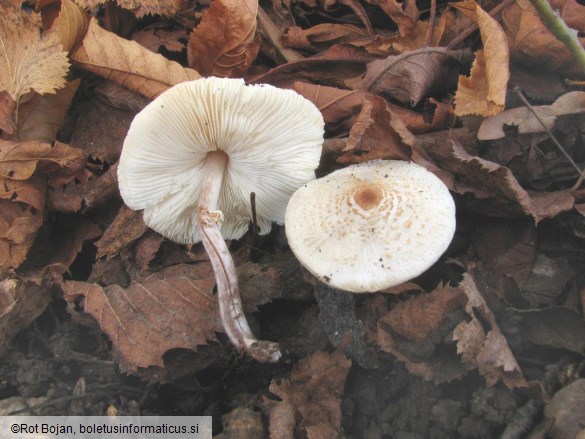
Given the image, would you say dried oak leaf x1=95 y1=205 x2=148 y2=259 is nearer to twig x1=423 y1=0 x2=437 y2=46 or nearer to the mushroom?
the mushroom

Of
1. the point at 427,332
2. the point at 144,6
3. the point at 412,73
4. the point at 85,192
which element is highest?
the point at 144,6

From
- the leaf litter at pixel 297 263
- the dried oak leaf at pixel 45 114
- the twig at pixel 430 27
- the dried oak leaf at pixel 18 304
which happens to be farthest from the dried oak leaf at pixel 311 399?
the dried oak leaf at pixel 45 114

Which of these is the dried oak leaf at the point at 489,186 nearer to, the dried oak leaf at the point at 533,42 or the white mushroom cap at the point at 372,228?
the white mushroom cap at the point at 372,228

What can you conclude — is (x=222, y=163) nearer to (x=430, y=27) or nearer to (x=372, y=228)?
(x=372, y=228)

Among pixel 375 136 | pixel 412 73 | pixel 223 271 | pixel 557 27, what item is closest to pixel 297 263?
pixel 223 271

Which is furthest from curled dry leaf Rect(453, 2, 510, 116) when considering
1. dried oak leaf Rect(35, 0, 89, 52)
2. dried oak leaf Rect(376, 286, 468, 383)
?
dried oak leaf Rect(35, 0, 89, 52)

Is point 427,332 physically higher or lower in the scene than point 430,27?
lower

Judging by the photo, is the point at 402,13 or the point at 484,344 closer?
the point at 484,344
